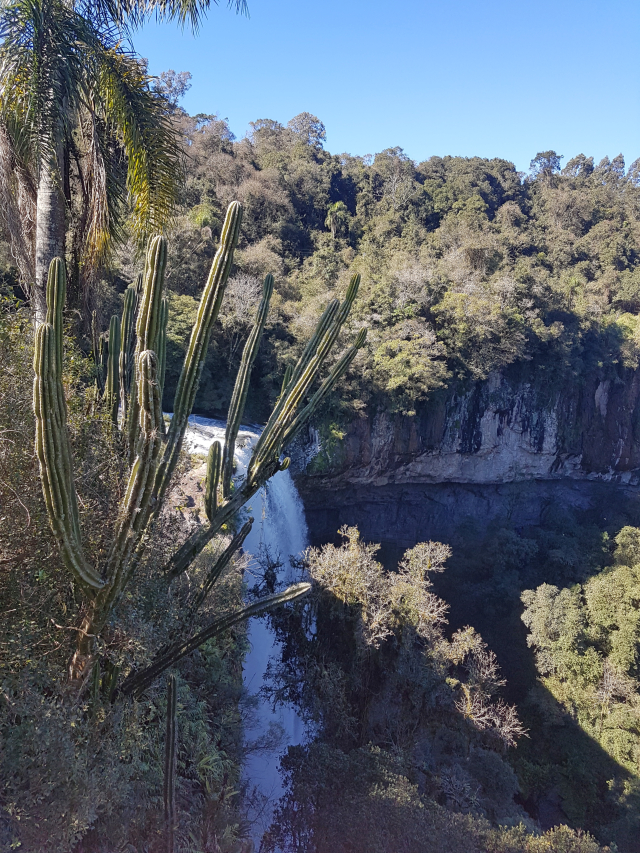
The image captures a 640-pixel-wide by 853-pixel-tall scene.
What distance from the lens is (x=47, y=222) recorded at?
156 inches

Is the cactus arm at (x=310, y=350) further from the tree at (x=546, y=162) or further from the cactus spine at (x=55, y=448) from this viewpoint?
the tree at (x=546, y=162)

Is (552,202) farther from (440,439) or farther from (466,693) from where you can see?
(466,693)

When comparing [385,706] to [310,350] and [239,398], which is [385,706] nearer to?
[239,398]

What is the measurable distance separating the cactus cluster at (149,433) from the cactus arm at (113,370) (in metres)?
0.02

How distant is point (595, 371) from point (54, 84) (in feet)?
73.2

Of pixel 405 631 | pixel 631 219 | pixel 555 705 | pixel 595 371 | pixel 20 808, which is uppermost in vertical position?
pixel 631 219

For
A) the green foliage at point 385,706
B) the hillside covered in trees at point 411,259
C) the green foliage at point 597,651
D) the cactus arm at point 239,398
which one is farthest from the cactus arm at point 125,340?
the green foliage at point 597,651

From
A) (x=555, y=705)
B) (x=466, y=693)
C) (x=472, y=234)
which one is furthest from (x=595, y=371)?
(x=466, y=693)

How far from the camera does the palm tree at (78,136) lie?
3.61 metres

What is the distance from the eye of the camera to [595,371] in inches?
836

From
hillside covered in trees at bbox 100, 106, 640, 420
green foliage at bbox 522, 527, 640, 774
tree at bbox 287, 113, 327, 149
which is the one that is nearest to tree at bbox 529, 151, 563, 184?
hillside covered in trees at bbox 100, 106, 640, 420

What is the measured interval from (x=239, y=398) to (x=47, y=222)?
206cm

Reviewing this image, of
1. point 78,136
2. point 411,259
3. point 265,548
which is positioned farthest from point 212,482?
point 411,259

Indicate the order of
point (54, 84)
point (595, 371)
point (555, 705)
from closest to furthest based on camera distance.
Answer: point (54, 84) → point (555, 705) → point (595, 371)
